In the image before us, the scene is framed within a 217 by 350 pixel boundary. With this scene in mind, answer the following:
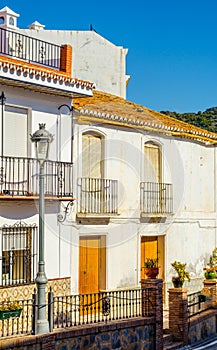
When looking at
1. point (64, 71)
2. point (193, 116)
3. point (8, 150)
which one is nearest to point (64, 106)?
point (64, 71)

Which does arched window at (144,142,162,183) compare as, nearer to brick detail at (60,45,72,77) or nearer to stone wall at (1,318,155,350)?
brick detail at (60,45,72,77)

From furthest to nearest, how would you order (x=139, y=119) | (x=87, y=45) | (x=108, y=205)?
(x=87, y=45)
(x=139, y=119)
(x=108, y=205)

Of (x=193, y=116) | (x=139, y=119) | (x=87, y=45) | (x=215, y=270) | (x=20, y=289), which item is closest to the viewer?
(x=20, y=289)

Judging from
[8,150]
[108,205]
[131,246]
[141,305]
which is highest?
[8,150]

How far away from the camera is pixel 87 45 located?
27062 millimetres

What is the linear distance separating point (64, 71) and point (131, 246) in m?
6.27

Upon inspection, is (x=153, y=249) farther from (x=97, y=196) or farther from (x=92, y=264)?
(x=97, y=196)

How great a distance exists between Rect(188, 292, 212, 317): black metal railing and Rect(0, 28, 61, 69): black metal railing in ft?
26.7

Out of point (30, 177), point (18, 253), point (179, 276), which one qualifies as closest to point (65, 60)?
point (30, 177)

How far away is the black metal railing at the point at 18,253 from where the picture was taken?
16594 millimetres

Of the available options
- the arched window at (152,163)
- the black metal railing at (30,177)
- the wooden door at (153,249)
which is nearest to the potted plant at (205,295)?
the wooden door at (153,249)

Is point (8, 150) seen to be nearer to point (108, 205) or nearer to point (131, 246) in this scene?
point (108, 205)

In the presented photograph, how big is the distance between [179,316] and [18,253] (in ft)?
15.7

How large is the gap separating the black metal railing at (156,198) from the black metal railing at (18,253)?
555 cm
